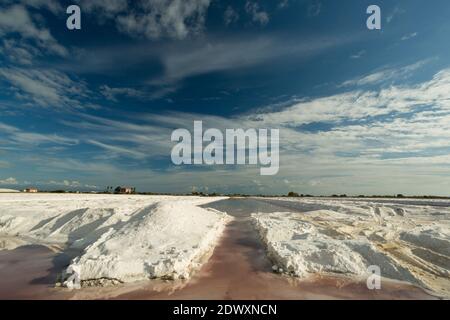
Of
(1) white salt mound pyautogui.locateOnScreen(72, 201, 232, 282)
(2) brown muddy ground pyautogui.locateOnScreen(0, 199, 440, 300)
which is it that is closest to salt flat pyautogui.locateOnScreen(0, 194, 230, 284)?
(1) white salt mound pyautogui.locateOnScreen(72, 201, 232, 282)

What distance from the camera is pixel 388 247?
11.7m

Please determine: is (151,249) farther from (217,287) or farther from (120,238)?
(217,287)

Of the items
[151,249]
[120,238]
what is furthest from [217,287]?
[120,238]

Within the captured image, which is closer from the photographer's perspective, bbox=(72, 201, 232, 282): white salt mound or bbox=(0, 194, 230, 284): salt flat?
bbox=(72, 201, 232, 282): white salt mound

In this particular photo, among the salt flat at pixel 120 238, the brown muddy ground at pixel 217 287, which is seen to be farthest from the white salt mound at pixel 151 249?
the brown muddy ground at pixel 217 287

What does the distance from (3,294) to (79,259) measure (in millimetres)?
2210

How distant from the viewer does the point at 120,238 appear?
36.3ft

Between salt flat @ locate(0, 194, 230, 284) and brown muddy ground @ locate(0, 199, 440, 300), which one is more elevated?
salt flat @ locate(0, 194, 230, 284)

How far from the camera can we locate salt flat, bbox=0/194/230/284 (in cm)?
836

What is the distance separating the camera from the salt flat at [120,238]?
8.36 metres

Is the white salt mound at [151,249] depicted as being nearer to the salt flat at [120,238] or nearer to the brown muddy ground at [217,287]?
the salt flat at [120,238]

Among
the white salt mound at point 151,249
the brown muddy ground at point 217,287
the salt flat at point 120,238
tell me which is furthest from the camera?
the salt flat at point 120,238

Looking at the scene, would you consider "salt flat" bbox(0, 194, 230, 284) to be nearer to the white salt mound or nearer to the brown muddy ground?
the white salt mound

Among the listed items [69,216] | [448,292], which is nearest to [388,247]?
[448,292]
